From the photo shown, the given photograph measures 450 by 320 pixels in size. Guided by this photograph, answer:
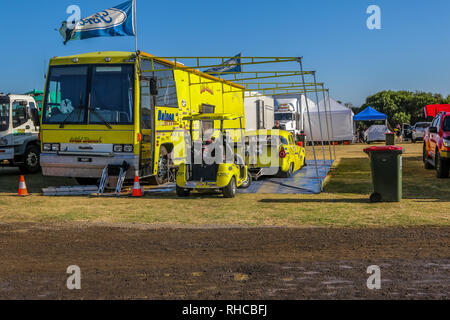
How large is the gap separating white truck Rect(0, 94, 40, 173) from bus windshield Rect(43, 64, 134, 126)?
163 inches

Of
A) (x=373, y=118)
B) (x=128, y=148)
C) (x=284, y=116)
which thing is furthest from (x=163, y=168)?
(x=373, y=118)

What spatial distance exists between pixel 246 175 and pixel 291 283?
300 inches

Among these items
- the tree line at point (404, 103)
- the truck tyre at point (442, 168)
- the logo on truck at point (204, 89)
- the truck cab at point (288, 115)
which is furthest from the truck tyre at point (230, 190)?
the tree line at point (404, 103)

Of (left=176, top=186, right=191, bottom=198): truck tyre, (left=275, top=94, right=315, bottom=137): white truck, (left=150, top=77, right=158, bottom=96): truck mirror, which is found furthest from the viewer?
(left=275, top=94, right=315, bottom=137): white truck

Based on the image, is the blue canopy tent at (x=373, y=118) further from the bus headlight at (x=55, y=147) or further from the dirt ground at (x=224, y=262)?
the dirt ground at (x=224, y=262)

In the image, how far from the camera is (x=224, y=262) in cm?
582

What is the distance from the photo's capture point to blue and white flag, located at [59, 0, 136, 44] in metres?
13.0

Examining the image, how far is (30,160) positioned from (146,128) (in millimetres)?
6887

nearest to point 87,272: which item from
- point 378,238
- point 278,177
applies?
point 378,238

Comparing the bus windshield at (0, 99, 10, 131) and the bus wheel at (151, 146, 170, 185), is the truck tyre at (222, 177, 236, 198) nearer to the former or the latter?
the bus wheel at (151, 146, 170, 185)

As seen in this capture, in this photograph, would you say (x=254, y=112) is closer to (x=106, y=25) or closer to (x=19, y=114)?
(x=19, y=114)

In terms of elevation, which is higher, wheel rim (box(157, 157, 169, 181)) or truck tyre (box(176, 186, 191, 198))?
wheel rim (box(157, 157, 169, 181))

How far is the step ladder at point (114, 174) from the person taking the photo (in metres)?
12.1

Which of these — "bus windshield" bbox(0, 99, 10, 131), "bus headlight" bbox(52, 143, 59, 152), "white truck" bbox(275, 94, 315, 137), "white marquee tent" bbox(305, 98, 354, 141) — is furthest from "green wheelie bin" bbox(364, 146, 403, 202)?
"white marquee tent" bbox(305, 98, 354, 141)
